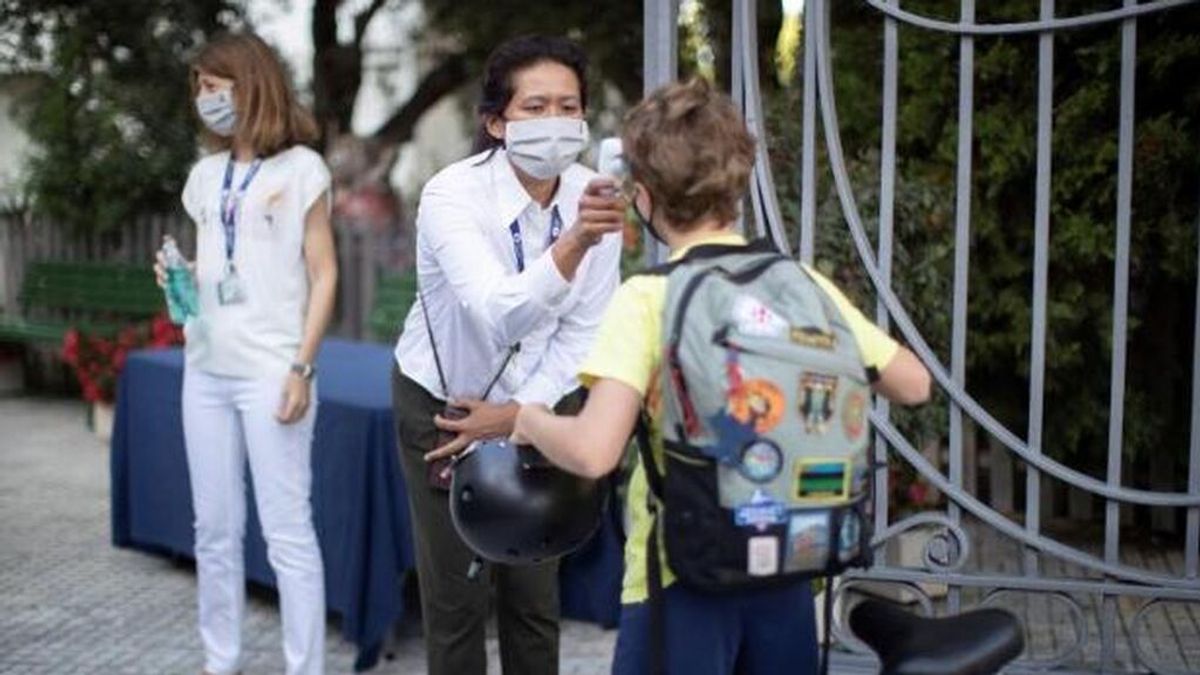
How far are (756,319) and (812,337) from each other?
0.32 feet

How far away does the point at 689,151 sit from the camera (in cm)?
228

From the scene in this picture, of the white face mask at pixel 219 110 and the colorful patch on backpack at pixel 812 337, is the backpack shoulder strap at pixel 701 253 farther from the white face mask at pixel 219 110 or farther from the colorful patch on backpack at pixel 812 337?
the white face mask at pixel 219 110

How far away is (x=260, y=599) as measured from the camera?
217 inches

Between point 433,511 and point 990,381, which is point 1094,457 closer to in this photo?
point 990,381

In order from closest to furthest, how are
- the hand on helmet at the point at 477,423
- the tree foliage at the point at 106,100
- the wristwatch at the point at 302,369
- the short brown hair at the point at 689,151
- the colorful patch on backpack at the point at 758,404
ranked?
the colorful patch on backpack at the point at 758,404 < the short brown hair at the point at 689,151 < the hand on helmet at the point at 477,423 < the wristwatch at the point at 302,369 < the tree foliage at the point at 106,100

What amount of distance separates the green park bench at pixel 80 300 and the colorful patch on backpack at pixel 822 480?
9007 mm

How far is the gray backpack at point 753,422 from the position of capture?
218 centimetres

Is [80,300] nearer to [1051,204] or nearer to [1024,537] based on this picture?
[1051,204]

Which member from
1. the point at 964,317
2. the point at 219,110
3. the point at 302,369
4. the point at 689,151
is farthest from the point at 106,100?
the point at 689,151

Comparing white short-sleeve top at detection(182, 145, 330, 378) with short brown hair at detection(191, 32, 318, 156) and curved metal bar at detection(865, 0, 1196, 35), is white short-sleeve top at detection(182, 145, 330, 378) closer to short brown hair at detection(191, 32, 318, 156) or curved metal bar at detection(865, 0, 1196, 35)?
short brown hair at detection(191, 32, 318, 156)

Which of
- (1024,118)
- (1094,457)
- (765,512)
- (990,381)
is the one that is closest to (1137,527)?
(1094,457)

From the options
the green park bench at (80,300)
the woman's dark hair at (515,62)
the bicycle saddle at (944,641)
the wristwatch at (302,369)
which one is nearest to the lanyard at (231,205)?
the wristwatch at (302,369)

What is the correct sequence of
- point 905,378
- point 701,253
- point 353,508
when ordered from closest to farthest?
point 701,253, point 905,378, point 353,508

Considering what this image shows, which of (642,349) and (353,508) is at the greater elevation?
(642,349)
